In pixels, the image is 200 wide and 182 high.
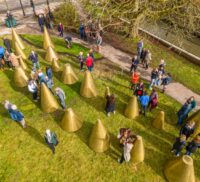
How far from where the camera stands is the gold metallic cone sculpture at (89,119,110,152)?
10.2 meters

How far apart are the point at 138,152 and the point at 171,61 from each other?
1019cm

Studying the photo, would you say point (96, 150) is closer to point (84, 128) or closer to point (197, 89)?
point (84, 128)

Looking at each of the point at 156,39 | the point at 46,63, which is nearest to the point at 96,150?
the point at 46,63

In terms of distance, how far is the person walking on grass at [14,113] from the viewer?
35.5ft

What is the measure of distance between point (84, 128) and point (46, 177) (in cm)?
305

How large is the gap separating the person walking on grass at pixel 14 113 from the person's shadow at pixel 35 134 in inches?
10.3

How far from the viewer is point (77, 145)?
10.9 m

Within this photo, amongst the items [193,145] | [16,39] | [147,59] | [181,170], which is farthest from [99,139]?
[16,39]

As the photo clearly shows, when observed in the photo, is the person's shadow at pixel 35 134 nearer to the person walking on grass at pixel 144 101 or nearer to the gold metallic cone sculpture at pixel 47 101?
the gold metallic cone sculpture at pixel 47 101

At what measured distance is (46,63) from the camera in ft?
53.2

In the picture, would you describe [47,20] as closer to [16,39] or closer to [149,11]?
→ [16,39]

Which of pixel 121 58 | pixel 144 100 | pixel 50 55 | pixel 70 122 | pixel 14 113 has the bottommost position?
pixel 121 58

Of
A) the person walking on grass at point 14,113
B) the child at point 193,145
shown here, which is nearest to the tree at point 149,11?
the person walking on grass at point 14,113

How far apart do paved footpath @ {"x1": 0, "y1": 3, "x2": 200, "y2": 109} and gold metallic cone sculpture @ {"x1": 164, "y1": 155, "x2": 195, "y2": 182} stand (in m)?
5.36
